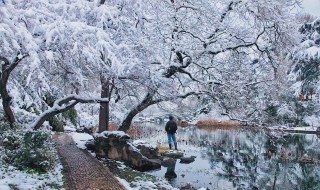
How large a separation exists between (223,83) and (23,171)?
22.4 feet

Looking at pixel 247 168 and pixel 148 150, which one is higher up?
pixel 148 150

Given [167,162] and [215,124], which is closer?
[167,162]

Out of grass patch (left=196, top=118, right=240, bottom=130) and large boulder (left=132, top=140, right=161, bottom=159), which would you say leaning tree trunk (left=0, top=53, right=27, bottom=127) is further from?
grass patch (left=196, top=118, right=240, bottom=130)

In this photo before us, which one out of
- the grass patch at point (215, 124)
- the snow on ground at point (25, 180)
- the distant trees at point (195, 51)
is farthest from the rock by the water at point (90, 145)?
the grass patch at point (215, 124)

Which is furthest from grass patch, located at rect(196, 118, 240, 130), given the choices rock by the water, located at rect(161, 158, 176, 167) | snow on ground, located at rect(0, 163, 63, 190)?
snow on ground, located at rect(0, 163, 63, 190)

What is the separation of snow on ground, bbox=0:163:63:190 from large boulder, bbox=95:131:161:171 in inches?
126

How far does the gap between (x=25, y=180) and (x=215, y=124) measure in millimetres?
26020

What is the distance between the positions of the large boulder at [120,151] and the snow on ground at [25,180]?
10.5ft

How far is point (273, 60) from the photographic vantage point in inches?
496

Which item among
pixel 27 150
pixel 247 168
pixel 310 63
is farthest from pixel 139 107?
pixel 310 63

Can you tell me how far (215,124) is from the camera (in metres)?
32.2

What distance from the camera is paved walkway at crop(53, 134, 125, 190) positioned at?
301 inches

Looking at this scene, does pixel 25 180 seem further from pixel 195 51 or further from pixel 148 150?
pixel 195 51

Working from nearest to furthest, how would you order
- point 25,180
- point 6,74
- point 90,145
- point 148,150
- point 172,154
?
point 25,180, point 6,74, point 90,145, point 148,150, point 172,154
